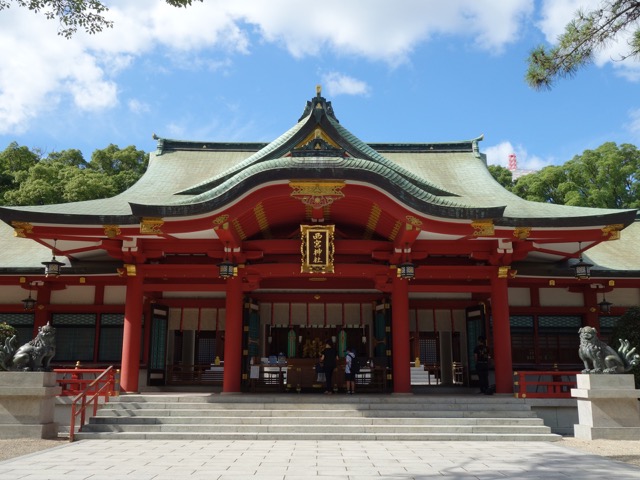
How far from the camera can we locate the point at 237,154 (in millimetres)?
22266

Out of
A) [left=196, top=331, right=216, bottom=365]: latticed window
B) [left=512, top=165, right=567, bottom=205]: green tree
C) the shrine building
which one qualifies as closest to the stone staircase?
the shrine building

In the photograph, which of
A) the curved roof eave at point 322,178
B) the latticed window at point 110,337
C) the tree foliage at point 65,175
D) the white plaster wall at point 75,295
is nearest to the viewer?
the curved roof eave at point 322,178

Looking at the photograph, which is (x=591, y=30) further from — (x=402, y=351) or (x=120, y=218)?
(x=120, y=218)

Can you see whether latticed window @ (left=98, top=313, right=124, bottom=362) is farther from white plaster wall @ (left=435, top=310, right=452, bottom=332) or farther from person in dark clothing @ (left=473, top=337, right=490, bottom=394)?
person in dark clothing @ (left=473, top=337, right=490, bottom=394)

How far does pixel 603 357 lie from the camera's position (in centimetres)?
1137

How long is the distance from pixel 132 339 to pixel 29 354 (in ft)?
8.84

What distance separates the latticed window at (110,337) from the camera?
15852 mm

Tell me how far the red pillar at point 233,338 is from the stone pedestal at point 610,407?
779 cm

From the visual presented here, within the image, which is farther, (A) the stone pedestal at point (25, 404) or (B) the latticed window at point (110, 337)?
(B) the latticed window at point (110, 337)

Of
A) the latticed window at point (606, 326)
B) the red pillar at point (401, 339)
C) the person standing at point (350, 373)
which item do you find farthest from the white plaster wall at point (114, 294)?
the latticed window at point (606, 326)

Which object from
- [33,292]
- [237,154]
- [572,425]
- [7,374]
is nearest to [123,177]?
[237,154]

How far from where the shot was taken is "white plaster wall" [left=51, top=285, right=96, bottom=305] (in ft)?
53.0

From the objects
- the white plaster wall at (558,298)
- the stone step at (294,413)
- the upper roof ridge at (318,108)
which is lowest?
the stone step at (294,413)

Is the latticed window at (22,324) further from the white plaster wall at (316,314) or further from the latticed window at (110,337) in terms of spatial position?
the white plaster wall at (316,314)
